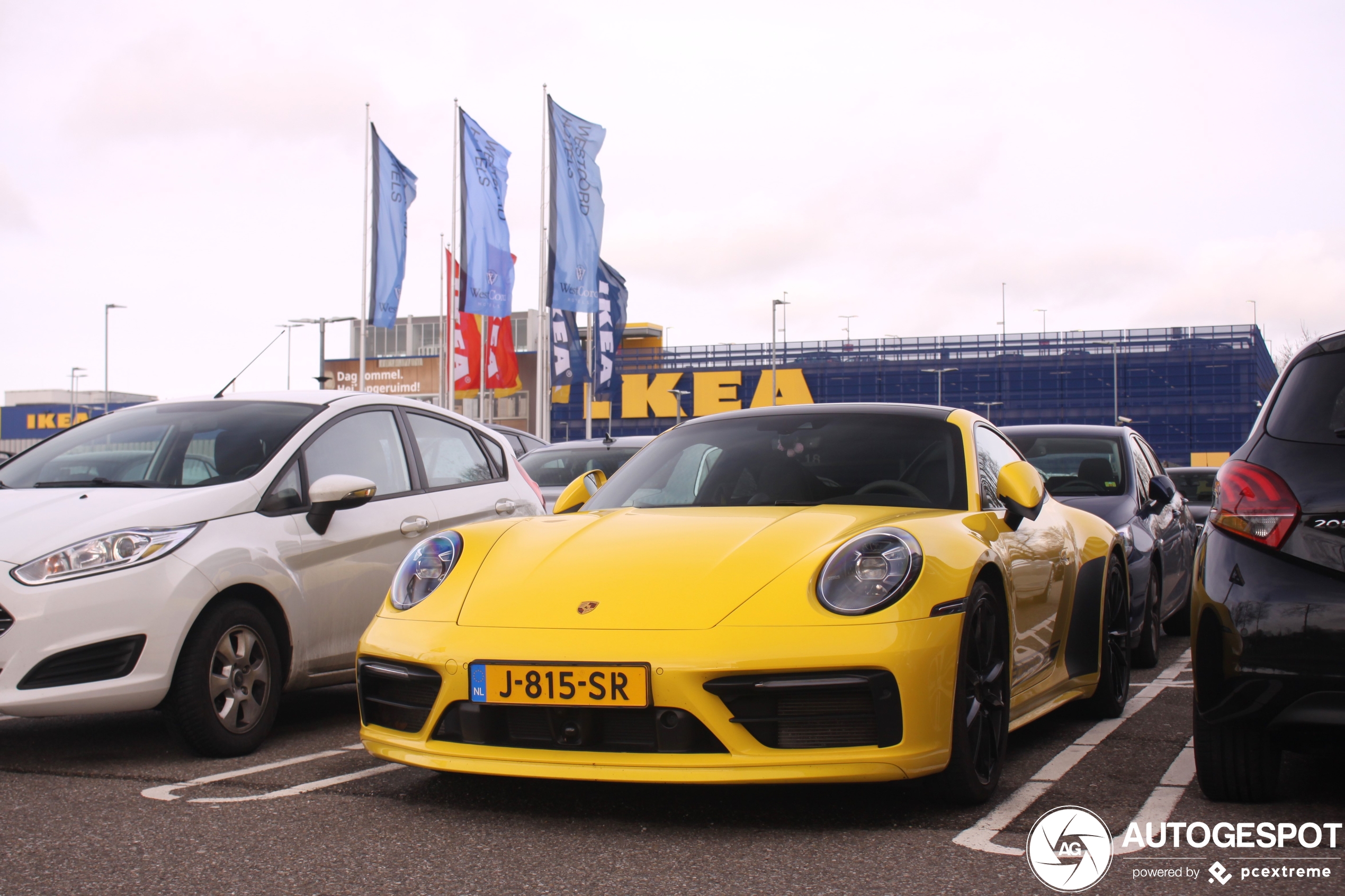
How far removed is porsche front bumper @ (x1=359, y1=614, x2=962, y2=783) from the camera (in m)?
3.41

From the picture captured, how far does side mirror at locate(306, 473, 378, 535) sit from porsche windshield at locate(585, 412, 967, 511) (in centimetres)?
106

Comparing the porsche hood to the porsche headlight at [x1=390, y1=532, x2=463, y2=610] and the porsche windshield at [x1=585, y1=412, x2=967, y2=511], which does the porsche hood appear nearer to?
the porsche headlight at [x1=390, y1=532, x2=463, y2=610]

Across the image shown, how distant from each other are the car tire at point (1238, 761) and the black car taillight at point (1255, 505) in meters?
0.54

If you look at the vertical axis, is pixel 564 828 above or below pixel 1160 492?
below

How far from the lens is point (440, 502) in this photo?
6.16m

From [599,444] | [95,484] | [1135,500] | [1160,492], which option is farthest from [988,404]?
[95,484]

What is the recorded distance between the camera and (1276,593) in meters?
3.38

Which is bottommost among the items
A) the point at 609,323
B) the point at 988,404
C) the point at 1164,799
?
the point at 1164,799

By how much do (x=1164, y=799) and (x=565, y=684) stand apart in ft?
6.01

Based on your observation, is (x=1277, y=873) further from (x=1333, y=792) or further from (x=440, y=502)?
(x=440, y=502)

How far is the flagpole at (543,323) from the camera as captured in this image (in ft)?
92.3

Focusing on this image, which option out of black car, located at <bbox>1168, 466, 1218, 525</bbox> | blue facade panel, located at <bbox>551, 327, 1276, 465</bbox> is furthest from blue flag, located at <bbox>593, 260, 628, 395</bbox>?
blue facade panel, located at <bbox>551, 327, 1276, 465</bbox>

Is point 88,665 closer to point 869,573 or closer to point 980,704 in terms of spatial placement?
point 869,573

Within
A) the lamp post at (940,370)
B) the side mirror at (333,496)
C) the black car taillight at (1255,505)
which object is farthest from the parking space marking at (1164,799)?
the lamp post at (940,370)
